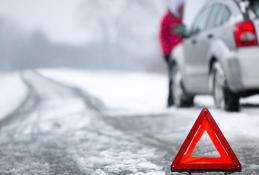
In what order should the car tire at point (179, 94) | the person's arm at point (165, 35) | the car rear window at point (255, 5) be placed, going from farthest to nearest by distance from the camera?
the person's arm at point (165, 35)
the car tire at point (179, 94)
the car rear window at point (255, 5)

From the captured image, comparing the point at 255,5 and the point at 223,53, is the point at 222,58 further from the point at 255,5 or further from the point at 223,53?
the point at 255,5

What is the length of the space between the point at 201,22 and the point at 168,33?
8.07 feet

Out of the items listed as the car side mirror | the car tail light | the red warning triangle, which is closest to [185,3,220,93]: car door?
the car side mirror

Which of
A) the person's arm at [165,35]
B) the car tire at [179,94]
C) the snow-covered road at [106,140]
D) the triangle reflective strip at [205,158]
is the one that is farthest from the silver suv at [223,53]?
the triangle reflective strip at [205,158]

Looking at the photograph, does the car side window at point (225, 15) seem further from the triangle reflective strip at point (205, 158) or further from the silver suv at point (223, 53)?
the triangle reflective strip at point (205, 158)

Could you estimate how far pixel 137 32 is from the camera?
6309cm

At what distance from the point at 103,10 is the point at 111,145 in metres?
63.6

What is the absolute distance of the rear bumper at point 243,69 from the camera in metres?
7.60

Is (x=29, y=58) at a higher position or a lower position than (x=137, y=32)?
lower

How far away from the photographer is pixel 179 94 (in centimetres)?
1104

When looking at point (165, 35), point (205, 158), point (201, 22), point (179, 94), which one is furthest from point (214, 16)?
point (205, 158)

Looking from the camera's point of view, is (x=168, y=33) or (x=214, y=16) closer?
(x=214, y=16)

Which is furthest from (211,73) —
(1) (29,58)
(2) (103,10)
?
(1) (29,58)

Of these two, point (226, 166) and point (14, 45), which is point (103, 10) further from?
point (226, 166)
